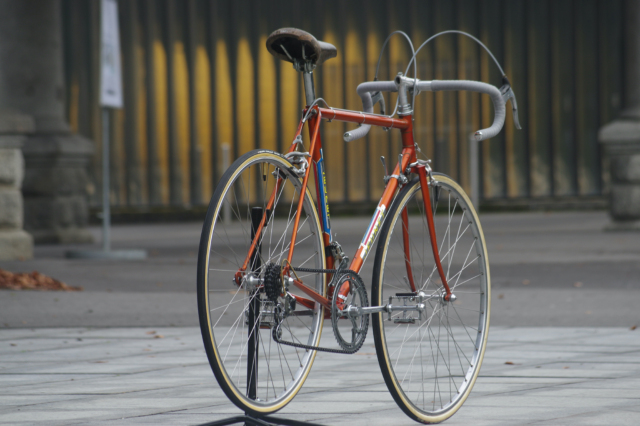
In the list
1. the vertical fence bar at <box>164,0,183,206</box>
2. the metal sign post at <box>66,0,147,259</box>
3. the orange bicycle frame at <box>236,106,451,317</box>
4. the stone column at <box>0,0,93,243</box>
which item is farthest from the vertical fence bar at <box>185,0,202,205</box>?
the orange bicycle frame at <box>236,106,451,317</box>

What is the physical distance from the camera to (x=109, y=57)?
11695mm

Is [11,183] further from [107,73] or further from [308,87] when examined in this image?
[308,87]

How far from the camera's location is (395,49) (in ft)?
71.8

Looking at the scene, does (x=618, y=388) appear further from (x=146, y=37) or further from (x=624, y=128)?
(x=146, y=37)

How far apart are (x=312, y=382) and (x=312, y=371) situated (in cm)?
33

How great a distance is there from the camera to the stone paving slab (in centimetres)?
410

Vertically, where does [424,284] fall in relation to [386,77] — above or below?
below

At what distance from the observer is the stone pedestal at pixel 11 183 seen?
11.2 metres

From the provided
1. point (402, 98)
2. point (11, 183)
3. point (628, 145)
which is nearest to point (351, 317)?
point (402, 98)

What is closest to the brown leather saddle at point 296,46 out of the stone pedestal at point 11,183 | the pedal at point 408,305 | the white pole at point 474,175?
the pedal at point 408,305

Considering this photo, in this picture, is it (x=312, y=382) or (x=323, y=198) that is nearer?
(x=323, y=198)

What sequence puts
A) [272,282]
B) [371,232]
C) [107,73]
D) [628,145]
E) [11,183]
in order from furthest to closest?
[628,145] < [107,73] < [11,183] < [371,232] < [272,282]

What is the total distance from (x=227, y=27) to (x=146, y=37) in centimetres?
163

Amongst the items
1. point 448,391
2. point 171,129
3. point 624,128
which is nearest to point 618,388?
point 448,391
